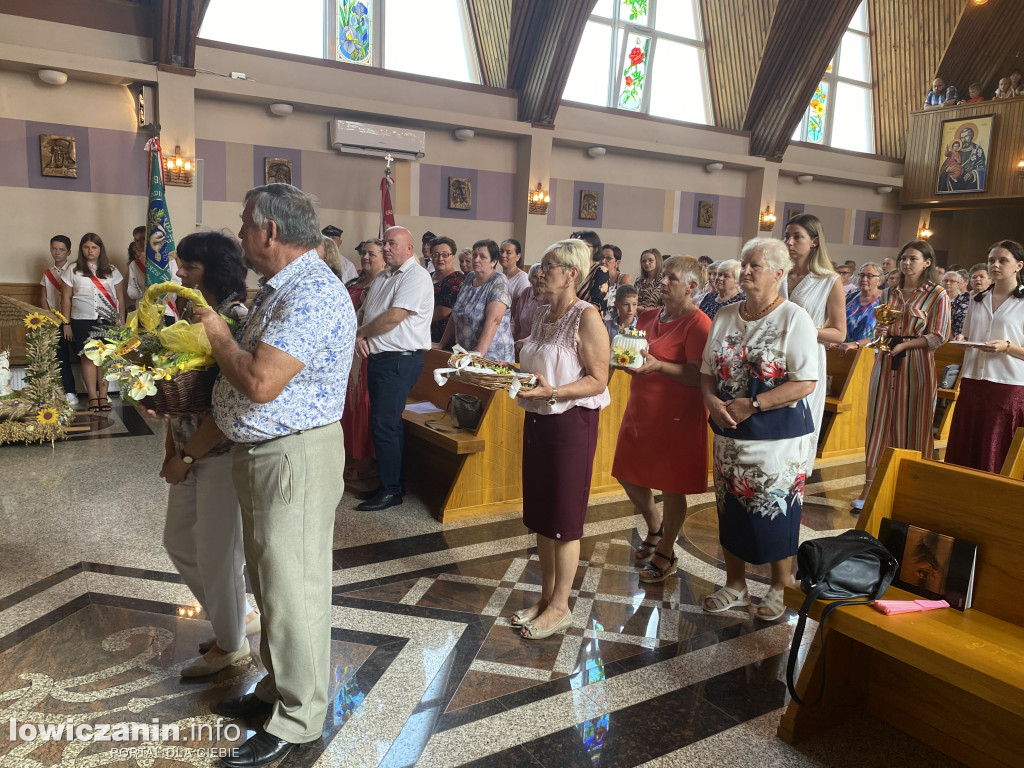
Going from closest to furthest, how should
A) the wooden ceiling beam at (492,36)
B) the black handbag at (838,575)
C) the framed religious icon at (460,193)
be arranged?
the black handbag at (838,575), the wooden ceiling beam at (492,36), the framed religious icon at (460,193)

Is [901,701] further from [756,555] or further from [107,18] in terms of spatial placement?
[107,18]

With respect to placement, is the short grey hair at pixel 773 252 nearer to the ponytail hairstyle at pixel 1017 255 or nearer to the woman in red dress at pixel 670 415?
the woman in red dress at pixel 670 415

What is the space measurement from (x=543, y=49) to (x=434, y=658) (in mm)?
8941

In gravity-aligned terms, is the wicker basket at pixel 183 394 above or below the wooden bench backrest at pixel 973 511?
above

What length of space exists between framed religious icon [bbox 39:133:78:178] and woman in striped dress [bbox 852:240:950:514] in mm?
7918

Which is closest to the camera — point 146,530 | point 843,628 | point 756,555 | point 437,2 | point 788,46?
point 843,628

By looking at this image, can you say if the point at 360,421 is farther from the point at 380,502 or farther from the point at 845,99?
the point at 845,99

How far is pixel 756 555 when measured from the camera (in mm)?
2902

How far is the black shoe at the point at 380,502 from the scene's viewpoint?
4.24 m

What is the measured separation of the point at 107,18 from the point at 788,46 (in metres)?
9.28

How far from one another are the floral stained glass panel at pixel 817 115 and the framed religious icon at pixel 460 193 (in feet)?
23.8

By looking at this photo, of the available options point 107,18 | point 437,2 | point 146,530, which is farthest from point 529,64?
point 146,530

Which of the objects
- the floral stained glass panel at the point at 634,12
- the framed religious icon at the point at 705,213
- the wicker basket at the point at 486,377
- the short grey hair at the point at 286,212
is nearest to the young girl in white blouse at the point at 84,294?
the wicker basket at the point at 486,377

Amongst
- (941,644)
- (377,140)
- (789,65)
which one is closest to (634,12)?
(789,65)
